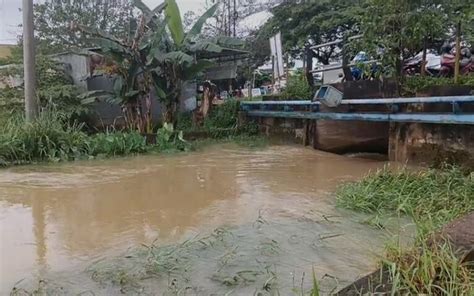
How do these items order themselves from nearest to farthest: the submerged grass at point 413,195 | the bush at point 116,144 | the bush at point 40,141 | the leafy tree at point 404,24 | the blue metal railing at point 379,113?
1. the submerged grass at point 413,195
2. the blue metal railing at point 379,113
3. the leafy tree at point 404,24
4. the bush at point 40,141
5. the bush at point 116,144

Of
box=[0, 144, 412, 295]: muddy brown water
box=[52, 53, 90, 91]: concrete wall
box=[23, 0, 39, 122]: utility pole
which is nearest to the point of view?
box=[0, 144, 412, 295]: muddy brown water

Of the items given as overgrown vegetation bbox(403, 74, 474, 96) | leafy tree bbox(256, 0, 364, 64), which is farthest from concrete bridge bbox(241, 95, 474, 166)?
leafy tree bbox(256, 0, 364, 64)

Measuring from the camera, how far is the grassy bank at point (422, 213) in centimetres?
197

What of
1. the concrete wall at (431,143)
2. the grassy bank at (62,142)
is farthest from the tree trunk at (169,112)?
the concrete wall at (431,143)

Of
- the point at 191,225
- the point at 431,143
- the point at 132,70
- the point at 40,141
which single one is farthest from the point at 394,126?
the point at 40,141

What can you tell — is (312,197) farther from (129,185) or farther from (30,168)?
(30,168)

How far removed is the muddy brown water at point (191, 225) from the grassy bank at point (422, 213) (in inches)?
12.4

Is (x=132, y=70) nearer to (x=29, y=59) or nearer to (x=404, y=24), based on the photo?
(x=29, y=59)

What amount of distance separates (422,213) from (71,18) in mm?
14917

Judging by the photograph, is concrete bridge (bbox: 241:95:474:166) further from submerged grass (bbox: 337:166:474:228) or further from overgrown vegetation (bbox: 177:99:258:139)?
overgrown vegetation (bbox: 177:99:258:139)

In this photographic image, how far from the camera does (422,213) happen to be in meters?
3.73

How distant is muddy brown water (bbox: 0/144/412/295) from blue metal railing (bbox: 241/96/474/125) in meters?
0.91

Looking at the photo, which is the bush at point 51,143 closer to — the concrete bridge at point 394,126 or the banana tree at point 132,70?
the banana tree at point 132,70

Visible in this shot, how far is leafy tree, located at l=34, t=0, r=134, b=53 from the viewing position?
49.2ft
